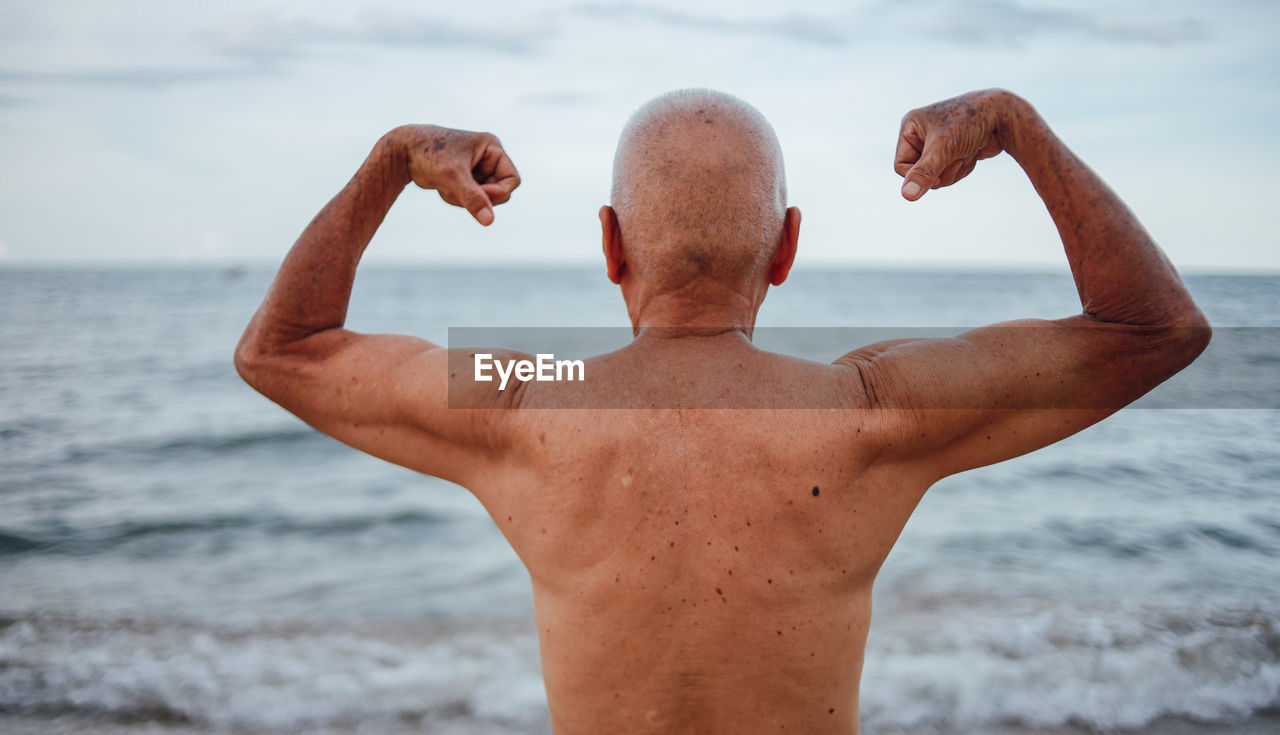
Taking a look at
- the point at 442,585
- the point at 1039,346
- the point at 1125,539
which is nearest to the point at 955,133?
the point at 1039,346

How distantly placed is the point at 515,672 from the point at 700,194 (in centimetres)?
382

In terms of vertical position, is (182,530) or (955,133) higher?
(955,133)

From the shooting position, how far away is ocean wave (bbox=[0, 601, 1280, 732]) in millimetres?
4305

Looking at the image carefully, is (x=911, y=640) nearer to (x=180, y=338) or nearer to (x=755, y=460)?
(x=755, y=460)

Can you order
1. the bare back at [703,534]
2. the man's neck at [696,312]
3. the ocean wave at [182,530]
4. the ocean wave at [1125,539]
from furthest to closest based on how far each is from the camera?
the ocean wave at [182,530] → the ocean wave at [1125,539] → the man's neck at [696,312] → the bare back at [703,534]

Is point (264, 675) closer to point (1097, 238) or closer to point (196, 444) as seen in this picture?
point (1097, 238)

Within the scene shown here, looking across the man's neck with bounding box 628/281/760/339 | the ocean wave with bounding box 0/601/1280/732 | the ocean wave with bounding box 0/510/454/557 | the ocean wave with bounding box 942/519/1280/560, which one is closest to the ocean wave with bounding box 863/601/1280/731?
the ocean wave with bounding box 0/601/1280/732

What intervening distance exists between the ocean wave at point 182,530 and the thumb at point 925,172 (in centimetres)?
665

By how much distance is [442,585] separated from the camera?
631cm

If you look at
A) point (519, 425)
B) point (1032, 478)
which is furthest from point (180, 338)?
point (519, 425)

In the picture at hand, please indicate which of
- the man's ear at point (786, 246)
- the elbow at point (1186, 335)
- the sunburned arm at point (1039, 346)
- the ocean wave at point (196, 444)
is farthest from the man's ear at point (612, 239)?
the ocean wave at point (196, 444)

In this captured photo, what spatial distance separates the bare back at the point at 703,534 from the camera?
1.51m

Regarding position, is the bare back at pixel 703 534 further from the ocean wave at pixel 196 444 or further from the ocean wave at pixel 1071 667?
the ocean wave at pixel 196 444

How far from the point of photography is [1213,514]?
7500 millimetres
